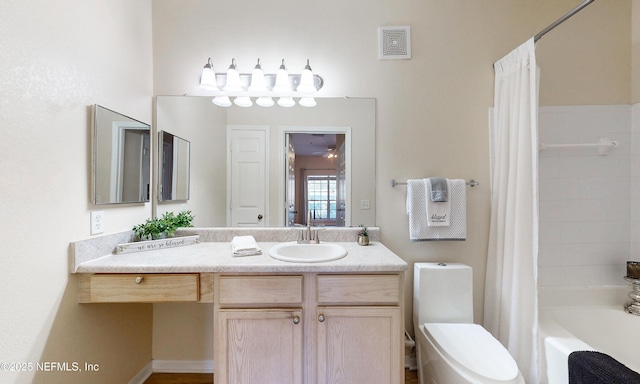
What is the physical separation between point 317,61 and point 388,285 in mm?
1503

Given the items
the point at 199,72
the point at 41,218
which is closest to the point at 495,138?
the point at 199,72

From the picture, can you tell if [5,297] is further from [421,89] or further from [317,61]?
[421,89]

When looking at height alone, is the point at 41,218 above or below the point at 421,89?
below

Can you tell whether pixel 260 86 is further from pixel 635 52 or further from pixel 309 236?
pixel 635 52

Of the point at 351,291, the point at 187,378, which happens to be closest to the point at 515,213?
the point at 351,291

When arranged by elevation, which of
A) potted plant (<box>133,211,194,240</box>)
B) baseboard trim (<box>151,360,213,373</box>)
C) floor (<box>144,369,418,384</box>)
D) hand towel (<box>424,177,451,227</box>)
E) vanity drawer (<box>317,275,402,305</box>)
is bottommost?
floor (<box>144,369,418,384</box>)

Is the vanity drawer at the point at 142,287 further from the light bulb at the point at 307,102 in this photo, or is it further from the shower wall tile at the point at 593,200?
the shower wall tile at the point at 593,200

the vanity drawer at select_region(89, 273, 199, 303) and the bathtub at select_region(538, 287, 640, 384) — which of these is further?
the bathtub at select_region(538, 287, 640, 384)

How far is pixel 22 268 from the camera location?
93 centimetres

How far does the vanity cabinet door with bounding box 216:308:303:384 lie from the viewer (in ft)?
3.83

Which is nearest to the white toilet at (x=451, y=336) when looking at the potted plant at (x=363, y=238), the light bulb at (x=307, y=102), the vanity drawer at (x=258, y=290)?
the potted plant at (x=363, y=238)

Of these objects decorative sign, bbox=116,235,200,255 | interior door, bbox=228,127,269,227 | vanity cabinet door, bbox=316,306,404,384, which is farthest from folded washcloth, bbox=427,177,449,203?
decorative sign, bbox=116,235,200,255

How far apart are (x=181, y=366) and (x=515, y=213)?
238 cm

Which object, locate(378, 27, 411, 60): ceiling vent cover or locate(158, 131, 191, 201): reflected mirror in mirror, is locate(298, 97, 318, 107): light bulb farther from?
locate(158, 131, 191, 201): reflected mirror in mirror
